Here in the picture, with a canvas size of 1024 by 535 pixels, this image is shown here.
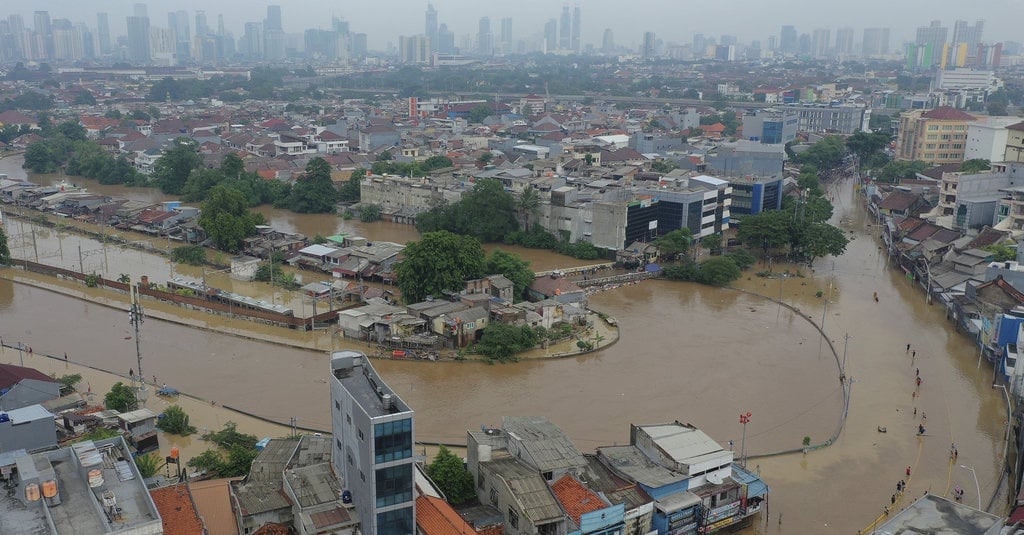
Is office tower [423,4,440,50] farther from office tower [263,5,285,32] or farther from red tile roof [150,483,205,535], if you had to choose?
red tile roof [150,483,205,535]

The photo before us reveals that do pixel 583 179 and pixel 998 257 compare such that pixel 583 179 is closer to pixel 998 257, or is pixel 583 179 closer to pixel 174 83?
pixel 998 257

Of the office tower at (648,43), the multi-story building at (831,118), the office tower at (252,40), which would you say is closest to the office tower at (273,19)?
the office tower at (252,40)

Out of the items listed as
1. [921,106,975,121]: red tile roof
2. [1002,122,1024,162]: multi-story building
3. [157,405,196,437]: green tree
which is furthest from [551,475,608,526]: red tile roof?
[921,106,975,121]: red tile roof

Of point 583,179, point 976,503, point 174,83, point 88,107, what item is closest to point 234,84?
point 174,83

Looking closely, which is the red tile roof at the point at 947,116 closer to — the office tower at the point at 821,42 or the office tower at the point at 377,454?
the office tower at the point at 377,454

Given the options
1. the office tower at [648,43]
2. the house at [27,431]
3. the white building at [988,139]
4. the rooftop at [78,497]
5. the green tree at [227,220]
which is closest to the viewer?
the rooftop at [78,497]
